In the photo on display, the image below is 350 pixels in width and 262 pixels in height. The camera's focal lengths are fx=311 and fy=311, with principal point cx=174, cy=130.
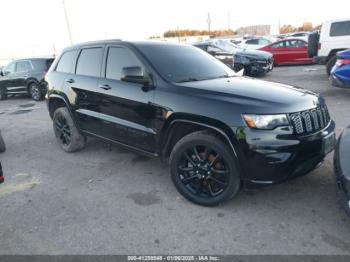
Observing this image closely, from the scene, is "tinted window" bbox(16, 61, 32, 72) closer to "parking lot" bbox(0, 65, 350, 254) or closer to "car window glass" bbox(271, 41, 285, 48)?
"parking lot" bbox(0, 65, 350, 254)

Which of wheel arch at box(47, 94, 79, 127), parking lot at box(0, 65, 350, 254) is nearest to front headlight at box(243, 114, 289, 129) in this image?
parking lot at box(0, 65, 350, 254)

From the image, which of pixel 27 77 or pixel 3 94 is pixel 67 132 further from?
pixel 3 94

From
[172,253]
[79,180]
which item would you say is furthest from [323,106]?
[79,180]

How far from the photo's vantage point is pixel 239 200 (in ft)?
11.3

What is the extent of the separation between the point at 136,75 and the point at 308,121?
1894mm

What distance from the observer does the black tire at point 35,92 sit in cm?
1172

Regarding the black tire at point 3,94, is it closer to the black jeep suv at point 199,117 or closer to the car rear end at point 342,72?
the black jeep suv at point 199,117

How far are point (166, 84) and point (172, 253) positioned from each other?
176cm

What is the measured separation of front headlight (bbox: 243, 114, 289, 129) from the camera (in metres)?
2.86

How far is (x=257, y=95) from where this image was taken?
3.10 m

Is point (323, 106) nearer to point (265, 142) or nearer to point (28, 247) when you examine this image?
point (265, 142)

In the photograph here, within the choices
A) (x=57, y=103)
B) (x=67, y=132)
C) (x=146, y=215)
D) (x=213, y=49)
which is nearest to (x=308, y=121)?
(x=146, y=215)

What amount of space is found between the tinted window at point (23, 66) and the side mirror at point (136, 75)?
992 cm

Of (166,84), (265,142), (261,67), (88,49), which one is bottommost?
(261,67)
